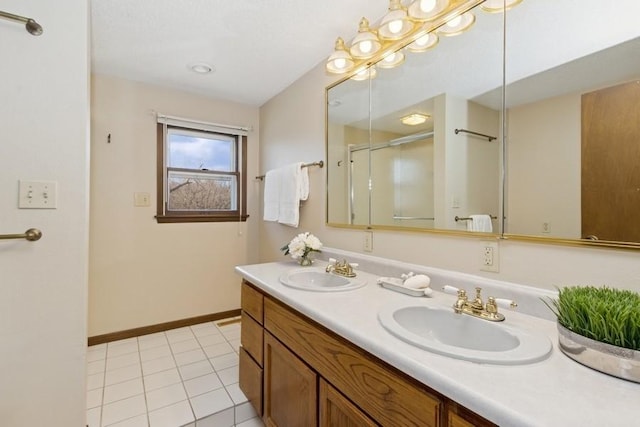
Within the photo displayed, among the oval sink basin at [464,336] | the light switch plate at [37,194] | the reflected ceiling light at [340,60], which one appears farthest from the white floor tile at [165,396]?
the reflected ceiling light at [340,60]

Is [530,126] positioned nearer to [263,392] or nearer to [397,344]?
[397,344]

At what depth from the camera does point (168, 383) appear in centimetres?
177

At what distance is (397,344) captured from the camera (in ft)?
2.44

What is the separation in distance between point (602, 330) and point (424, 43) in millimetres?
1282

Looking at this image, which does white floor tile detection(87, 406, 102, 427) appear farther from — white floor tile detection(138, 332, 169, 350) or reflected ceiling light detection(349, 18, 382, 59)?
reflected ceiling light detection(349, 18, 382, 59)

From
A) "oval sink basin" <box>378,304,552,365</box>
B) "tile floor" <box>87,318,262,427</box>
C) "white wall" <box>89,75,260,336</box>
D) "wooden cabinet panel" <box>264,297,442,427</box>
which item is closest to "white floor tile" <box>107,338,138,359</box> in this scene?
"tile floor" <box>87,318,262,427</box>

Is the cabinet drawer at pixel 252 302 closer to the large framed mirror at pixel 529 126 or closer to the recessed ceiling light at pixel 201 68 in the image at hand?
the large framed mirror at pixel 529 126

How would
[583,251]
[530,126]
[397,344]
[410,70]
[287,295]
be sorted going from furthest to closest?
[410,70], [287,295], [530,126], [583,251], [397,344]

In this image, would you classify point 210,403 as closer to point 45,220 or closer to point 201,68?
point 45,220

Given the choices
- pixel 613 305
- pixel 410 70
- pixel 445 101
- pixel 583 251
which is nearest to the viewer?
pixel 613 305

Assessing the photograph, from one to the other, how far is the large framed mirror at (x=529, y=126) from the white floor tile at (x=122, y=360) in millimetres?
1977

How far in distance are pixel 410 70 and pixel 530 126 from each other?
657 millimetres

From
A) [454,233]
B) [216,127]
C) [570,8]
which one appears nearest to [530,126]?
[570,8]

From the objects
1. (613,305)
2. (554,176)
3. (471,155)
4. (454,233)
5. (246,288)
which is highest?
(471,155)
